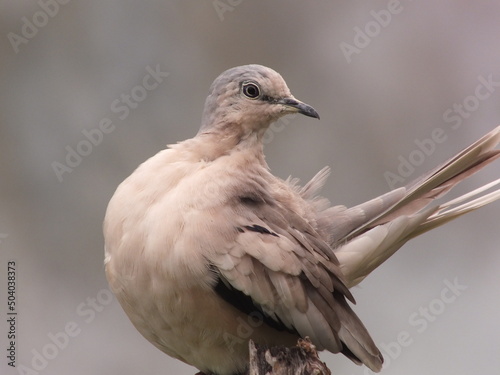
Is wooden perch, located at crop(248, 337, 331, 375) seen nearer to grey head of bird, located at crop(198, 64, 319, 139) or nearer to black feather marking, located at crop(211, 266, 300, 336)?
black feather marking, located at crop(211, 266, 300, 336)

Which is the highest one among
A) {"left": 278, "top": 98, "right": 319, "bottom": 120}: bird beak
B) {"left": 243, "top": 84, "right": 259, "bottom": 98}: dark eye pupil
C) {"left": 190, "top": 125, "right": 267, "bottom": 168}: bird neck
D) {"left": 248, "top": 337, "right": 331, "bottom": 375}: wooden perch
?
{"left": 243, "top": 84, "right": 259, "bottom": 98}: dark eye pupil

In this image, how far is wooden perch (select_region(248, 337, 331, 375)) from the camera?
3.66 metres

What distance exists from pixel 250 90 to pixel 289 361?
1646 millimetres

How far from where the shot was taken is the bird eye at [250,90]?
4707 mm

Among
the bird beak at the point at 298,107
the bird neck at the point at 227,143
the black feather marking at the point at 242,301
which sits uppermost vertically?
the bird beak at the point at 298,107

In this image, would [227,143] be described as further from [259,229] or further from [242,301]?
[242,301]

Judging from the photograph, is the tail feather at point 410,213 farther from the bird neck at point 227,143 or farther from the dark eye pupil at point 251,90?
the dark eye pupil at point 251,90

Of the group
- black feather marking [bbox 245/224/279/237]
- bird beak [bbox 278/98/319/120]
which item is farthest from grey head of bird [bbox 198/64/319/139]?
black feather marking [bbox 245/224/279/237]

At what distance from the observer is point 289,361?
3699mm

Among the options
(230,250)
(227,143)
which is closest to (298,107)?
(227,143)

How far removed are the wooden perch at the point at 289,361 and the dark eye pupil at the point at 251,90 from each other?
1.51 metres

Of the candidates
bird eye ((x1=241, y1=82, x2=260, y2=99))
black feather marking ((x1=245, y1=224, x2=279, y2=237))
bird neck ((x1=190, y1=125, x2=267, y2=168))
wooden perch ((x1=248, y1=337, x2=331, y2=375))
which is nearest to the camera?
wooden perch ((x1=248, y1=337, x2=331, y2=375))

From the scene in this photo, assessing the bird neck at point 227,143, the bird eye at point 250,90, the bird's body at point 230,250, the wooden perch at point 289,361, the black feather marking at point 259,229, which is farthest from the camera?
the bird eye at point 250,90

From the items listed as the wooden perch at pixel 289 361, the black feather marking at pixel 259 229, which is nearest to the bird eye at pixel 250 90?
the black feather marking at pixel 259 229
